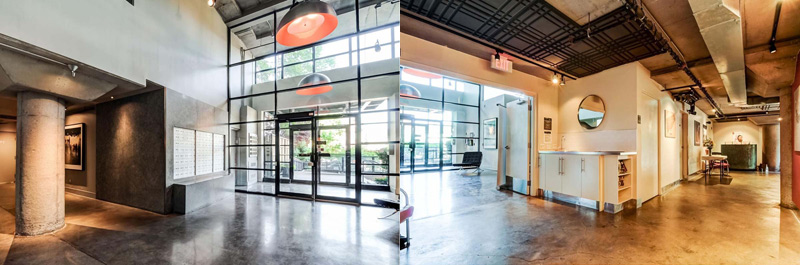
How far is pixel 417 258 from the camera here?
1.96m

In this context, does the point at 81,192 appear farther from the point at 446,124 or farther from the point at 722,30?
the point at 446,124

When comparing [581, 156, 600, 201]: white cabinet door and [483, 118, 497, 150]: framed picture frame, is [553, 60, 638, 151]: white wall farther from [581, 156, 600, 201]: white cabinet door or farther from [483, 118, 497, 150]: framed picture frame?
[483, 118, 497, 150]: framed picture frame

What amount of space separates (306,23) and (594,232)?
11.1 feet

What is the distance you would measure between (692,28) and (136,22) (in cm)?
479

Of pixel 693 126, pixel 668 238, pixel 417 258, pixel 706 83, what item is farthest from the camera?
pixel 693 126

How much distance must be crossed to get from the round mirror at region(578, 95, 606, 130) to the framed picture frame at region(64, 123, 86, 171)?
5674 mm

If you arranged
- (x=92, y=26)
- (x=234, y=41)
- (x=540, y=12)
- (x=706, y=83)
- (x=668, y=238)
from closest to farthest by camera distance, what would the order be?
1. (x=92, y=26)
2. (x=234, y=41)
3. (x=540, y=12)
4. (x=668, y=238)
5. (x=706, y=83)

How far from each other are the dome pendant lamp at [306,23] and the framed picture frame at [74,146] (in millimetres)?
1123

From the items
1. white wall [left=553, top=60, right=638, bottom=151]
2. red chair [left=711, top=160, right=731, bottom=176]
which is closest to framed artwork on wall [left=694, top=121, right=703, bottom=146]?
red chair [left=711, top=160, right=731, bottom=176]

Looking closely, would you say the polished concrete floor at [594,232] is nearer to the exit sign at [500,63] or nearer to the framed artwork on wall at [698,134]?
the exit sign at [500,63]

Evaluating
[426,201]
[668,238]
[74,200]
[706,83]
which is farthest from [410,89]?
[706,83]

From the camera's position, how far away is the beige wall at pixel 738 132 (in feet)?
32.4

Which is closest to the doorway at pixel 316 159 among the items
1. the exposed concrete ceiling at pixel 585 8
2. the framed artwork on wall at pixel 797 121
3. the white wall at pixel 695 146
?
the exposed concrete ceiling at pixel 585 8

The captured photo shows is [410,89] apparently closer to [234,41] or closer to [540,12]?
[540,12]
